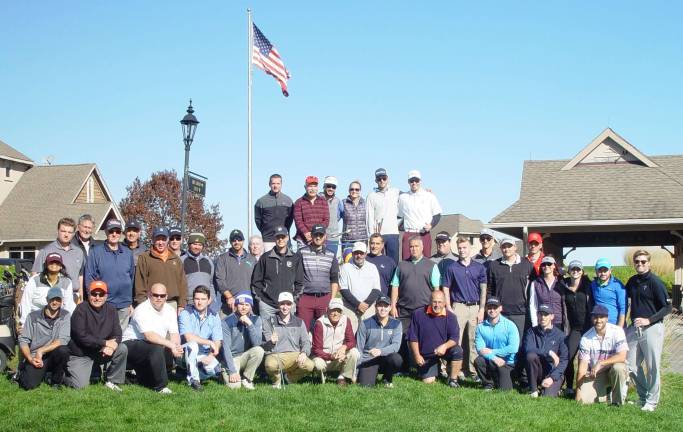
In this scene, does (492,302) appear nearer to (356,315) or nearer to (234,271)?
(356,315)

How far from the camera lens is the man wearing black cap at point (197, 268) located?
1061cm

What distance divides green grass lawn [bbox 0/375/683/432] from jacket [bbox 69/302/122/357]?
0.48 meters

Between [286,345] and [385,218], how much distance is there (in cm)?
297

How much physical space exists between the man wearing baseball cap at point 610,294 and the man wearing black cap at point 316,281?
342 centimetres

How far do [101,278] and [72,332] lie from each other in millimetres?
791

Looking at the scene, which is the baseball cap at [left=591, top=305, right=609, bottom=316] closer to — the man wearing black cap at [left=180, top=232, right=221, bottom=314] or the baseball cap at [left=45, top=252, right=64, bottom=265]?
the man wearing black cap at [left=180, top=232, right=221, bottom=314]

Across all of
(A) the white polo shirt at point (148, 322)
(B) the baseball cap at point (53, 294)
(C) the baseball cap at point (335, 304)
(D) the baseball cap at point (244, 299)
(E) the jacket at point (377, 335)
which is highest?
(B) the baseball cap at point (53, 294)

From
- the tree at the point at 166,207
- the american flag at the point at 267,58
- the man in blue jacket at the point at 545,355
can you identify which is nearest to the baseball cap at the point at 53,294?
the man in blue jacket at the point at 545,355

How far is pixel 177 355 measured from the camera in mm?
9664

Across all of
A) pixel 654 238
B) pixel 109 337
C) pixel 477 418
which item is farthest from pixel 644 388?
pixel 654 238

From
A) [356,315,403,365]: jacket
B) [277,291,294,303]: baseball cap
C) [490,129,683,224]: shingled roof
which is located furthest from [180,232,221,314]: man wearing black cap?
[490,129,683,224]: shingled roof

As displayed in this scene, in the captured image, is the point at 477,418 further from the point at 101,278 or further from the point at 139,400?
the point at 101,278

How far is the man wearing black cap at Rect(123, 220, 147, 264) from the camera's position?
1021 cm

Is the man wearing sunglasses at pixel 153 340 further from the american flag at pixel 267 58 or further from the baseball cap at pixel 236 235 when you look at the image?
the american flag at pixel 267 58
